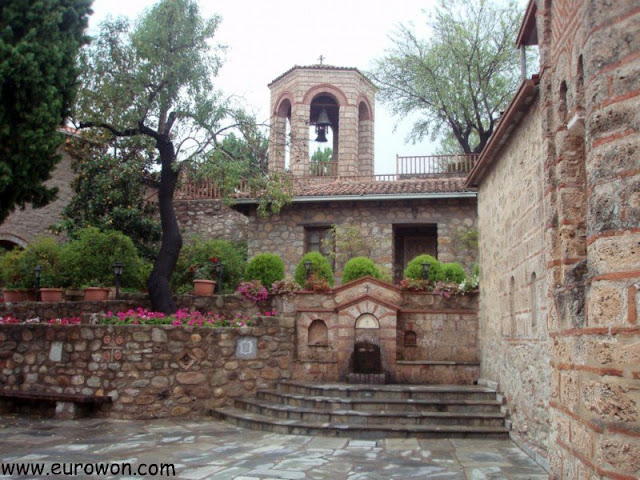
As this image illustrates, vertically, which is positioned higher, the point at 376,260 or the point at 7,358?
the point at 376,260

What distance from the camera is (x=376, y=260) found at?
56.5 feet

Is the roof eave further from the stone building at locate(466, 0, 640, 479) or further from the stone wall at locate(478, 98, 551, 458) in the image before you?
the stone building at locate(466, 0, 640, 479)

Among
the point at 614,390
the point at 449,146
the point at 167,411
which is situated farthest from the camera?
the point at 449,146

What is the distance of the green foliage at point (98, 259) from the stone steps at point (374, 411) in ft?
18.6

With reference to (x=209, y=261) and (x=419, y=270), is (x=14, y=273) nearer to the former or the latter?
(x=209, y=261)

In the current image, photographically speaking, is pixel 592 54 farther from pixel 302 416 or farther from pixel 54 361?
pixel 54 361

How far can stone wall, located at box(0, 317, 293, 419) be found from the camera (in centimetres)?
1016

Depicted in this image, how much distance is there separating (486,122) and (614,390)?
20387mm

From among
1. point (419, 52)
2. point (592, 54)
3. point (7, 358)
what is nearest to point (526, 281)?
point (592, 54)

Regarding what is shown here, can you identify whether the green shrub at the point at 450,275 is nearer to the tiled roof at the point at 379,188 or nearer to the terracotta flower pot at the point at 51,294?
the tiled roof at the point at 379,188

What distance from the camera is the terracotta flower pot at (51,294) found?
13523mm

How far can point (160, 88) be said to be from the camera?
502 inches

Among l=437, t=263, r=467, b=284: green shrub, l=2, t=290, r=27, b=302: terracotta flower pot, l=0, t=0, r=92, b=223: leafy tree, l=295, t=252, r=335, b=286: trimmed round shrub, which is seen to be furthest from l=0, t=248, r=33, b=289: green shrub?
l=437, t=263, r=467, b=284: green shrub

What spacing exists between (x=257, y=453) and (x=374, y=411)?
8.05ft
